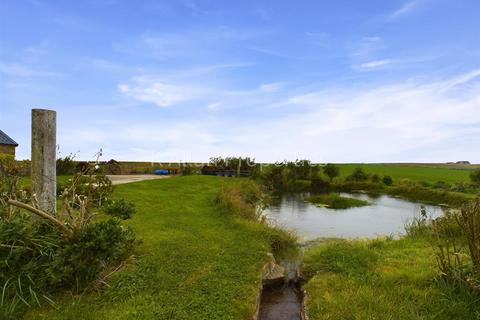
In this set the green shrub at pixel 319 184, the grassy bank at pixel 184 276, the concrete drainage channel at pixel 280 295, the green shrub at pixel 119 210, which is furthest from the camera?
the green shrub at pixel 319 184

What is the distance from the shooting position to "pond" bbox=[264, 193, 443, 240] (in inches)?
447

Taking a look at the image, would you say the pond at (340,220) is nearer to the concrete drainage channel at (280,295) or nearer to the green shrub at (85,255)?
the concrete drainage channel at (280,295)

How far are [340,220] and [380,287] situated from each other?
962 centimetres

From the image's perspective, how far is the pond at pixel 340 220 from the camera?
11352 millimetres

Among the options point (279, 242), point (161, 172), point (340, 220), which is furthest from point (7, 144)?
point (340, 220)

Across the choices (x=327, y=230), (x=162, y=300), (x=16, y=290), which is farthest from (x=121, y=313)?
(x=327, y=230)

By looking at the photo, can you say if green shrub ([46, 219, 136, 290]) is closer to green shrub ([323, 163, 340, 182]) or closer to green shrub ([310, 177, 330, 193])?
green shrub ([310, 177, 330, 193])

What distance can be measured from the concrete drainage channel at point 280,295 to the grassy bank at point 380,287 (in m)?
A: 0.27

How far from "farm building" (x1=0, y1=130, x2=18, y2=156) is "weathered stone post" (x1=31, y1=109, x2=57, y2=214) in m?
16.2

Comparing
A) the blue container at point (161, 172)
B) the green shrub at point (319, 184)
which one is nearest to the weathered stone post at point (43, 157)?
the blue container at point (161, 172)

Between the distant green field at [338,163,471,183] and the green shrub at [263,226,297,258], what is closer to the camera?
the green shrub at [263,226,297,258]

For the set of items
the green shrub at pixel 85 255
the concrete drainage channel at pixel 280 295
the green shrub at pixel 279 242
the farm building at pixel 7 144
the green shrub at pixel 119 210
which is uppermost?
the farm building at pixel 7 144

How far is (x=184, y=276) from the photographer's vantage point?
5.02 meters

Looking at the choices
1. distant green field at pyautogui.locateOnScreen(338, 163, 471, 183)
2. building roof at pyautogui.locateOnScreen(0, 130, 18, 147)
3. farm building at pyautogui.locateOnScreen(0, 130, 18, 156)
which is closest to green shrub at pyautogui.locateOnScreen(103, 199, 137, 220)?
farm building at pyautogui.locateOnScreen(0, 130, 18, 156)
